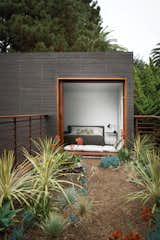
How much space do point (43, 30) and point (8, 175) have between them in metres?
11.1

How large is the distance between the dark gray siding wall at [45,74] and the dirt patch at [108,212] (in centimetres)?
261

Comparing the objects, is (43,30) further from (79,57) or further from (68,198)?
(68,198)

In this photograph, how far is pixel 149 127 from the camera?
7781 millimetres

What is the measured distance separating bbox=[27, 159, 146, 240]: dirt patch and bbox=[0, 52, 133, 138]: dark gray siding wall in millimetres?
2614

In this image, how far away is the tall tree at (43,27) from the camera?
13.1 meters

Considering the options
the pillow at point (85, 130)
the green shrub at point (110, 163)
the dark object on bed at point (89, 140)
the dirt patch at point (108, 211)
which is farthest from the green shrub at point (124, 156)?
the pillow at point (85, 130)

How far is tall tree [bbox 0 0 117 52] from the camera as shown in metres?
13.1

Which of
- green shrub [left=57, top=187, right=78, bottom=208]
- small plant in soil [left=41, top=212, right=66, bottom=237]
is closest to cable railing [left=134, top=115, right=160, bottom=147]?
green shrub [left=57, top=187, right=78, bottom=208]

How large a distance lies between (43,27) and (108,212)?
1122 centimetres

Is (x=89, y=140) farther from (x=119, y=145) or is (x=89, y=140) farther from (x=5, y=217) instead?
(x=5, y=217)

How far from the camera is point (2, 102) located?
24.6 ft

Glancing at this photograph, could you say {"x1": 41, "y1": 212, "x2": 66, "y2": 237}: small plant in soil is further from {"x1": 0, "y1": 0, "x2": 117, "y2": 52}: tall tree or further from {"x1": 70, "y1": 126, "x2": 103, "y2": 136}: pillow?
{"x1": 0, "y1": 0, "x2": 117, "y2": 52}: tall tree

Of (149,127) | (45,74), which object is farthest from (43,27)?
(149,127)

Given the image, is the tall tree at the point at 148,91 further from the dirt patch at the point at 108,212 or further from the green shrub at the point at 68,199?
the green shrub at the point at 68,199
